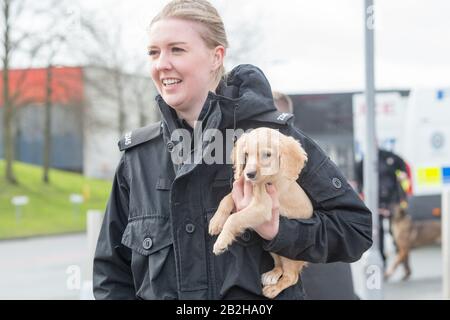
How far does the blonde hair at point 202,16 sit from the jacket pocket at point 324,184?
0.43 metres

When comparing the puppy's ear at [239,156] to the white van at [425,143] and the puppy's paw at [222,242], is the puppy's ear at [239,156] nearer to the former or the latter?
the puppy's paw at [222,242]

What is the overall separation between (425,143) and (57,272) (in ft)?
24.5

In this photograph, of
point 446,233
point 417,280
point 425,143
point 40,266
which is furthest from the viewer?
point 425,143

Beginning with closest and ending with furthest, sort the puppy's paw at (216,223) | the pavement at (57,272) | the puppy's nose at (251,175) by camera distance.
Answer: the puppy's nose at (251,175), the puppy's paw at (216,223), the pavement at (57,272)

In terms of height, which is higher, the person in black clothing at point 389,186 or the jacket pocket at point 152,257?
the person in black clothing at point 389,186

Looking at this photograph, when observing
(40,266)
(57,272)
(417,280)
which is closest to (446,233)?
(417,280)

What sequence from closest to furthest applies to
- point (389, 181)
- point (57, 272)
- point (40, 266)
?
1. point (389, 181)
2. point (57, 272)
3. point (40, 266)

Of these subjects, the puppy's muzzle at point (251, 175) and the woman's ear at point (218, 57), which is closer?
the puppy's muzzle at point (251, 175)

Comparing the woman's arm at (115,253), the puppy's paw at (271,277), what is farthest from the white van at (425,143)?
the puppy's paw at (271,277)

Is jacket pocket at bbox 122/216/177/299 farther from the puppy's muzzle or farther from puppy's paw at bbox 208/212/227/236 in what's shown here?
the puppy's muzzle

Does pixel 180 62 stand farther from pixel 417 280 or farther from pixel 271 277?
pixel 417 280

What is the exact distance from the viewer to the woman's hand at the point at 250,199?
2121mm

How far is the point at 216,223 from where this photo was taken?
219cm

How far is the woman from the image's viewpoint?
2.20 meters
